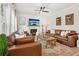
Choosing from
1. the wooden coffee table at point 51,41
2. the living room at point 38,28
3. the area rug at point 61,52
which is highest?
the living room at point 38,28

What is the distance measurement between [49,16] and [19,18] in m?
0.98

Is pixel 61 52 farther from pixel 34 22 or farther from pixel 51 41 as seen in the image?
pixel 51 41

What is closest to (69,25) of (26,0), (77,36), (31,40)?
(77,36)

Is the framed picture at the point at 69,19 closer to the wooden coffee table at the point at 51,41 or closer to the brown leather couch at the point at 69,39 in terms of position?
the brown leather couch at the point at 69,39

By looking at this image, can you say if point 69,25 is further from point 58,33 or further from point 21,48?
point 21,48

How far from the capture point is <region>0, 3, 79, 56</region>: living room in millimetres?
3285

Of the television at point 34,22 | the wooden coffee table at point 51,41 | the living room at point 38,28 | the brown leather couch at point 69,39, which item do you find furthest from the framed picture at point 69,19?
the television at point 34,22

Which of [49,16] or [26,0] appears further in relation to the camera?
[49,16]

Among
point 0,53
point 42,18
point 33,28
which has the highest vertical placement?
point 42,18

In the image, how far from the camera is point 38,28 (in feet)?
12.4

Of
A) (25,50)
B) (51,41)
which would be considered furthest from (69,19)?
(25,50)

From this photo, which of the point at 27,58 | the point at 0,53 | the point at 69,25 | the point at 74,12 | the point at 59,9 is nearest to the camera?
the point at 0,53

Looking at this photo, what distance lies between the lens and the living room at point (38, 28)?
129 inches

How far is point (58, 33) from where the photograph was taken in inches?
190
